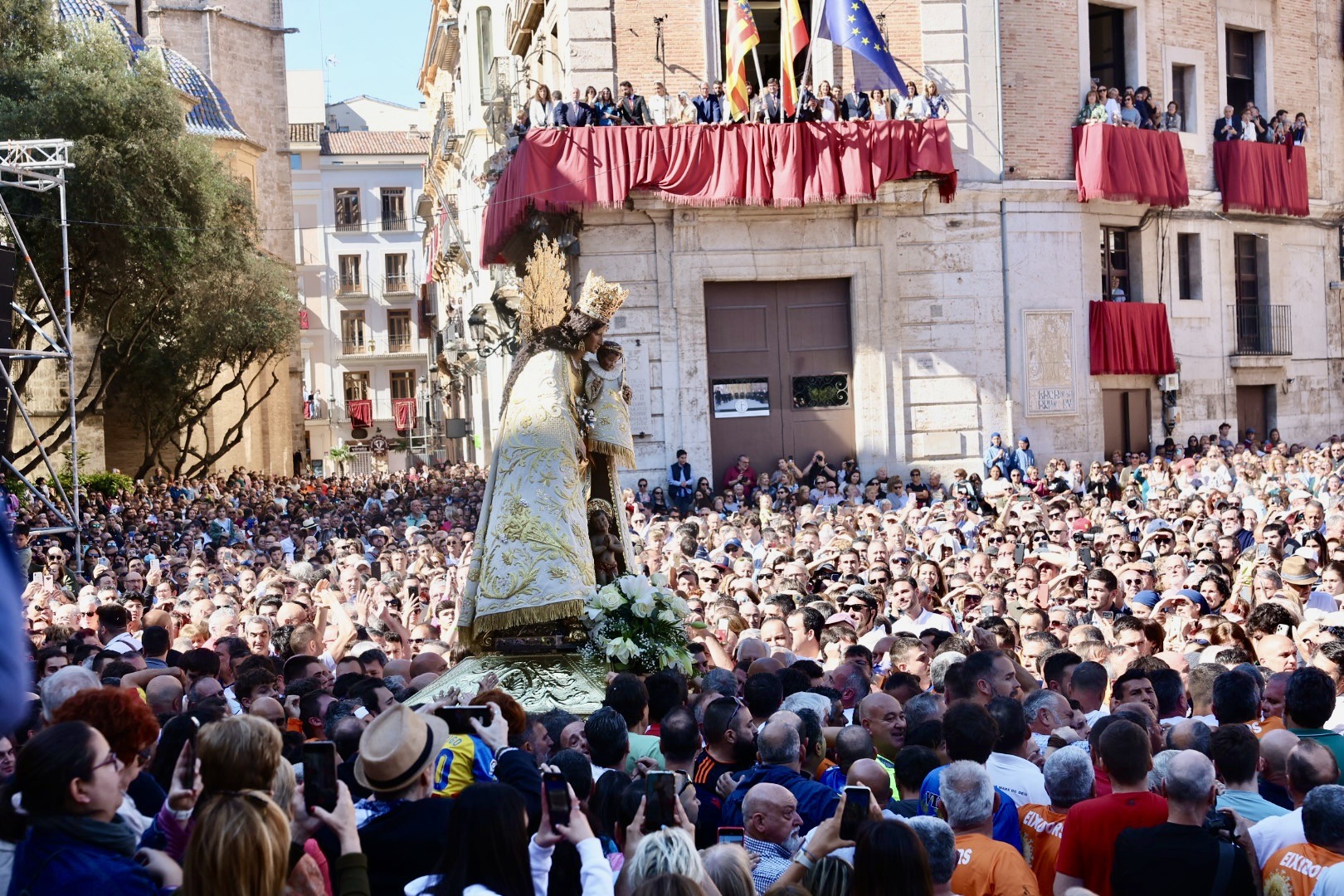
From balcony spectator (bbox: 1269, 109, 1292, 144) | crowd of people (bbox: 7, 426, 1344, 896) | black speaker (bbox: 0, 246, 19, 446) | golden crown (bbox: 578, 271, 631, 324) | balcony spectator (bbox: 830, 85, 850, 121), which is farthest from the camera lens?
balcony spectator (bbox: 1269, 109, 1292, 144)

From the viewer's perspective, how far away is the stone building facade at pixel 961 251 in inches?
864

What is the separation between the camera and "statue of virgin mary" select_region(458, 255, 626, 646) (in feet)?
27.7

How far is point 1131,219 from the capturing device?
80.2ft

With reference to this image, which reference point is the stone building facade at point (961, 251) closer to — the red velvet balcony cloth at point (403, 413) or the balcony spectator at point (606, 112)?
the balcony spectator at point (606, 112)

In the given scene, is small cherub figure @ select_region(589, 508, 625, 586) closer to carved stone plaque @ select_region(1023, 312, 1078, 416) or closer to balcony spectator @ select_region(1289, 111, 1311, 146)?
carved stone plaque @ select_region(1023, 312, 1078, 416)

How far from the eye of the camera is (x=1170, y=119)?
2412cm

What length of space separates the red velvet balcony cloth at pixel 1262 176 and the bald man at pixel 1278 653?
19012mm

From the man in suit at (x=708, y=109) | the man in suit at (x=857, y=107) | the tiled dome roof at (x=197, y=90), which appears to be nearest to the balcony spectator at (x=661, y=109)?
the man in suit at (x=708, y=109)

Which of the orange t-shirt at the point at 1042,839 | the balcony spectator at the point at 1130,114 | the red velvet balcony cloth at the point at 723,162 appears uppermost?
the balcony spectator at the point at 1130,114

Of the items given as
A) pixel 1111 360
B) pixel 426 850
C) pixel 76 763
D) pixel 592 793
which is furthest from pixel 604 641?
pixel 1111 360

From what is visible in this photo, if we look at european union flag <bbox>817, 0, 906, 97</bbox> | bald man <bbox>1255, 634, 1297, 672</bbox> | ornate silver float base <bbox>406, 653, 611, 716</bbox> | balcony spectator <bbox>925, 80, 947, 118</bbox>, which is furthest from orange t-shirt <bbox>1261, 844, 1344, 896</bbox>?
balcony spectator <bbox>925, 80, 947, 118</bbox>

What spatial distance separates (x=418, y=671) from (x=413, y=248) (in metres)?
56.8

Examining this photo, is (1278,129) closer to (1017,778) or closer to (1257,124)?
(1257,124)

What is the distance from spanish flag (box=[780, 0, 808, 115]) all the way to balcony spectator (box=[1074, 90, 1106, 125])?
4771 millimetres
